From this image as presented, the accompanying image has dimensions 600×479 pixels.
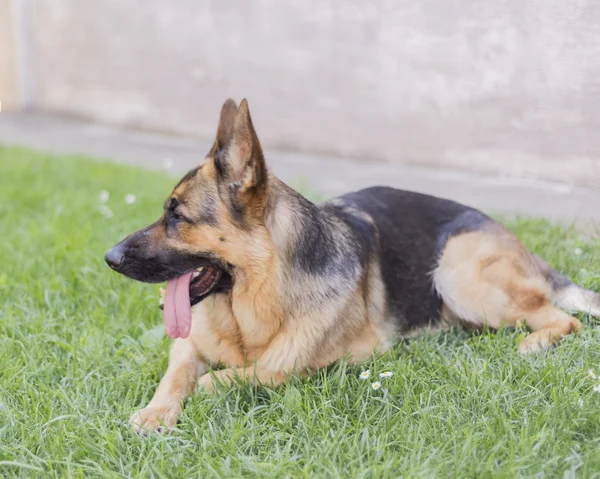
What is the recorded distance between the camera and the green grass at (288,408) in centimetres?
251

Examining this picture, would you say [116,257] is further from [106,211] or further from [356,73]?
[356,73]

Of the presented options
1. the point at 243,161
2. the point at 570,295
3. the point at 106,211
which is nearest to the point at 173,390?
the point at 243,161

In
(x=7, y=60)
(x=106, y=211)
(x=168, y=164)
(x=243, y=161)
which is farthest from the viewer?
(x=7, y=60)

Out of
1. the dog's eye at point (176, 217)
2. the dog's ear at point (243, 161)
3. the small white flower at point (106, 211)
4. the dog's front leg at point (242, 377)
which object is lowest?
the dog's front leg at point (242, 377)

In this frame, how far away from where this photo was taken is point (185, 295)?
3.12m

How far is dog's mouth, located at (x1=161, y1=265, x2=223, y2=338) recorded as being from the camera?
3.10 m

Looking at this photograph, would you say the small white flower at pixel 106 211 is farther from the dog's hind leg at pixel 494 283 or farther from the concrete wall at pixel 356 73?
the concrete wall at pixel 356 73

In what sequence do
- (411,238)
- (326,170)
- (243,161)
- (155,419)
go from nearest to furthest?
(155,419), (243,161), (411,238), (326,170)

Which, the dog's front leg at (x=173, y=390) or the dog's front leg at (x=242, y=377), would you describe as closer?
the dog's front leg at (x=173, y=390)

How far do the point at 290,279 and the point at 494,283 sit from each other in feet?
4.10

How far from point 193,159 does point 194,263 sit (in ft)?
18.3

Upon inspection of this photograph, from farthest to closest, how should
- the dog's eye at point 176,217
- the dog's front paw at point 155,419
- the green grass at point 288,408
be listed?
the dog's eye at point 176,217 → the dog's front paw at point 155,419 → the green grass at point 288,408

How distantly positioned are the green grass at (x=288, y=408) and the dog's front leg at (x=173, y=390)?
0.20ft

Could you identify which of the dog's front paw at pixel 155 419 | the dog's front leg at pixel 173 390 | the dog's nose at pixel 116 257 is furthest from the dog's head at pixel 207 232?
the dog's front paw at pixel 155 419
